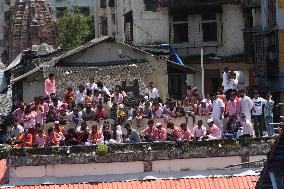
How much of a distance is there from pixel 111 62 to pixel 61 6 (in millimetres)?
49939

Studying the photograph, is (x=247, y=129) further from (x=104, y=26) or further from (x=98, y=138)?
(x=104, y=26)

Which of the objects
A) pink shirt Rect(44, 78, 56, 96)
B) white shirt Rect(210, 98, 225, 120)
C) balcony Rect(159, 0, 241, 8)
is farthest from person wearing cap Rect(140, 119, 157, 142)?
balcony Rect(159, 0, 241, 8)

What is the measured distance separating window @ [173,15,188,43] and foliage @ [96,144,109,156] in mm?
17282

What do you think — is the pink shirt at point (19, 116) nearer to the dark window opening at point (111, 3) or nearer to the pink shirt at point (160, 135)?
the pink shirt at point (160, 135)

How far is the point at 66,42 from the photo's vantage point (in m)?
65.0

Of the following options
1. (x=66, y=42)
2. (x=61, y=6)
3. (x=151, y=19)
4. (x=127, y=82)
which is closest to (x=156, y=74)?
(x=127, y=82)

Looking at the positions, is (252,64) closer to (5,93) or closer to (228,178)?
(5,93)

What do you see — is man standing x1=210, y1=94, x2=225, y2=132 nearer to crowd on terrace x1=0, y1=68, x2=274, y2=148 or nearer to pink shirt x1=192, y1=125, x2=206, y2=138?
crowd on terrace x1=0, y1=68, x2=274, y2=148

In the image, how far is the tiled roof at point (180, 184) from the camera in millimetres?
23516

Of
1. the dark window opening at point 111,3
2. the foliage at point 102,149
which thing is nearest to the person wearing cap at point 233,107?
the foliage at point 102,149

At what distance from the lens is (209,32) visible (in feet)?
134

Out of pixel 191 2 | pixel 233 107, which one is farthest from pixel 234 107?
pixel 191 2

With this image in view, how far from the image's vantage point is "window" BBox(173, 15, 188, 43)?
4081 cm

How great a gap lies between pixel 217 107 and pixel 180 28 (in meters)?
16.0
